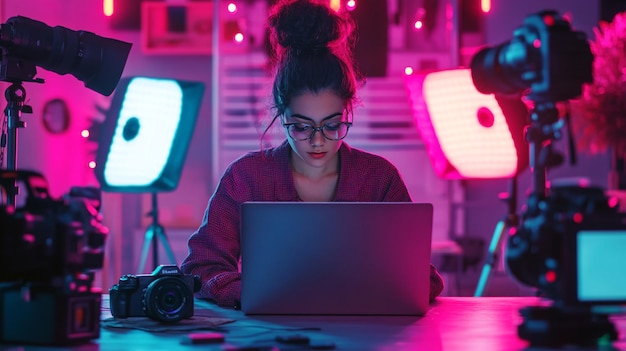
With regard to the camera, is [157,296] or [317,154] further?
[317,154]

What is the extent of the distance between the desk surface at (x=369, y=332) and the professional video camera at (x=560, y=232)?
0.07 m

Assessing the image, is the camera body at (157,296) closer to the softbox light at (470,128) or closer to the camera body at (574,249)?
the camera body at (574,249)

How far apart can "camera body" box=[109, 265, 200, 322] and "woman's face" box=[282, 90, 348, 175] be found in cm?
55

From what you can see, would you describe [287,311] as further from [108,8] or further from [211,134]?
[211,134]

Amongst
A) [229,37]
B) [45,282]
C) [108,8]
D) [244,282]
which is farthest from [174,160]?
[45,282]

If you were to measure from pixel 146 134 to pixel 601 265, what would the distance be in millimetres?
2487

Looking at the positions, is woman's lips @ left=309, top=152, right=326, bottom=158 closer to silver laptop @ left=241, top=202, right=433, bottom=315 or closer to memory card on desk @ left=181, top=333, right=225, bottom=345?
silver laptop @ left=241, top=202, right=433, bottom=315

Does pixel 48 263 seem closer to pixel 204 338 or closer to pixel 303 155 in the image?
pixel 204 338

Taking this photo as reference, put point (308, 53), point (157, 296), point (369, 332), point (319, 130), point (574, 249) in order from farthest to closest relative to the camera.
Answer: point (308, 53)
point (319, 130)
point (157, 296)
point (369, 332)
point (574, 249)

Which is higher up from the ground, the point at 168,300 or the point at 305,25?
the point at 305,25

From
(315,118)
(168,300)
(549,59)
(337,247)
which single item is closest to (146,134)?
(315,118)

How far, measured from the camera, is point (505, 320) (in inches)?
67.8

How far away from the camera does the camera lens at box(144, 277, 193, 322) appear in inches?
65.6

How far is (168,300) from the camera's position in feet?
5.56
